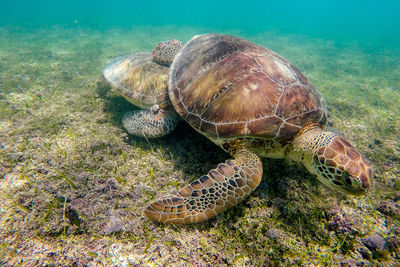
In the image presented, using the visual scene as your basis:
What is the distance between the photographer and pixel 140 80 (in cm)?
358

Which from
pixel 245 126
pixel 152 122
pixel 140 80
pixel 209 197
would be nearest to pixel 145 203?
pixel 209 197

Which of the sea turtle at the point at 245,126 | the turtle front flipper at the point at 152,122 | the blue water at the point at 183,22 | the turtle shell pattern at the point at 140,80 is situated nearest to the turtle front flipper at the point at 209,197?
the sea turtle at the point at 245,126

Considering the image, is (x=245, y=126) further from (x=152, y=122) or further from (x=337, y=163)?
(x=152, y=122)

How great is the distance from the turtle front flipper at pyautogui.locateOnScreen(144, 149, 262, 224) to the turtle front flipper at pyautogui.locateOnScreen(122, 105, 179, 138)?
1.26 metres

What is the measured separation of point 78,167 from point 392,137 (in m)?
5.99

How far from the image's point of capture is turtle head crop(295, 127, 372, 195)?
5.93 feet

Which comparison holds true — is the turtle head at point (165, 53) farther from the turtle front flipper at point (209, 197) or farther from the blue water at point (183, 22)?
the blue water at point (183, 22)

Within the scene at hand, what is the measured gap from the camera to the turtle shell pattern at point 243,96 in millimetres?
2277

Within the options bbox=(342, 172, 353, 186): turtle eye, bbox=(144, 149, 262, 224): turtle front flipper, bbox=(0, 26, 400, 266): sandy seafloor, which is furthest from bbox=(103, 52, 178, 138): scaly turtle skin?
bbox=(342, 172, 353, 186): turtle eye

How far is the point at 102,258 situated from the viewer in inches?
63.9

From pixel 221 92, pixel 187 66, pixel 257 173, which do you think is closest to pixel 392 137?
pixel 257 173

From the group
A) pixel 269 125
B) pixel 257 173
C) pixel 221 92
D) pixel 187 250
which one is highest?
pixel 221 92

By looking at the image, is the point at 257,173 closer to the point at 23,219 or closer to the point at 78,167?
the point at 78,167

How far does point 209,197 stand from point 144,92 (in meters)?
2.47
